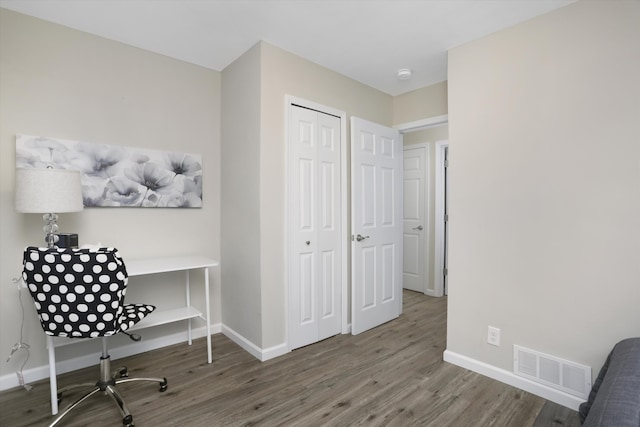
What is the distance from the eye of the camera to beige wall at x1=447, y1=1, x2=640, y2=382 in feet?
5.95

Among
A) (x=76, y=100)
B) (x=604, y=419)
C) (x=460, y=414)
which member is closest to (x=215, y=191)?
(x=76, y=100)

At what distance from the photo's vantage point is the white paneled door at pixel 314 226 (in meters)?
2.71

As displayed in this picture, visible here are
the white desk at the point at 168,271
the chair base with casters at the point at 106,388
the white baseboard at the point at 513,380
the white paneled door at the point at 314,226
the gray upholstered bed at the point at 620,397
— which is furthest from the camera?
the white paneled door at the point at 314,226

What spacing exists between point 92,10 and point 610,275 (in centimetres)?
368

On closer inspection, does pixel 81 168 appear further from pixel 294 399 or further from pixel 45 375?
pixel 294 399

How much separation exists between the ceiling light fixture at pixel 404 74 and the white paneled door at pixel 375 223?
508 mm

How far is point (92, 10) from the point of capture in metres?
2.14

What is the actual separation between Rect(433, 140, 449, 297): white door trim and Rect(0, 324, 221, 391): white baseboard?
295cm

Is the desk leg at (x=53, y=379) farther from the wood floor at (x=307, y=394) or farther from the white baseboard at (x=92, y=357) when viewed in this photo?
the white baseboard at (x=92, y=357)

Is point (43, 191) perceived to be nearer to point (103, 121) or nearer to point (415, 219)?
point (103, 121)

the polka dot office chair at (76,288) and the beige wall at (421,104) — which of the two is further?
the beige wall at (421,104)

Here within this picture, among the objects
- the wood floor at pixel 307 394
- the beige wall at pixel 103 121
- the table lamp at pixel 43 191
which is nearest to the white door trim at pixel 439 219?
the wood floor at pixel 307 394

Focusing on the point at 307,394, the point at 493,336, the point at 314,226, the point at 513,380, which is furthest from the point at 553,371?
the point at 314,226

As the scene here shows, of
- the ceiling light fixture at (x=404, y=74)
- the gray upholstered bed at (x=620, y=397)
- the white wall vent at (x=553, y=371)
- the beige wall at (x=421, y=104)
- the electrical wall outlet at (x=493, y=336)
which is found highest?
the ceiling light fixture at (x=404, y=74)
